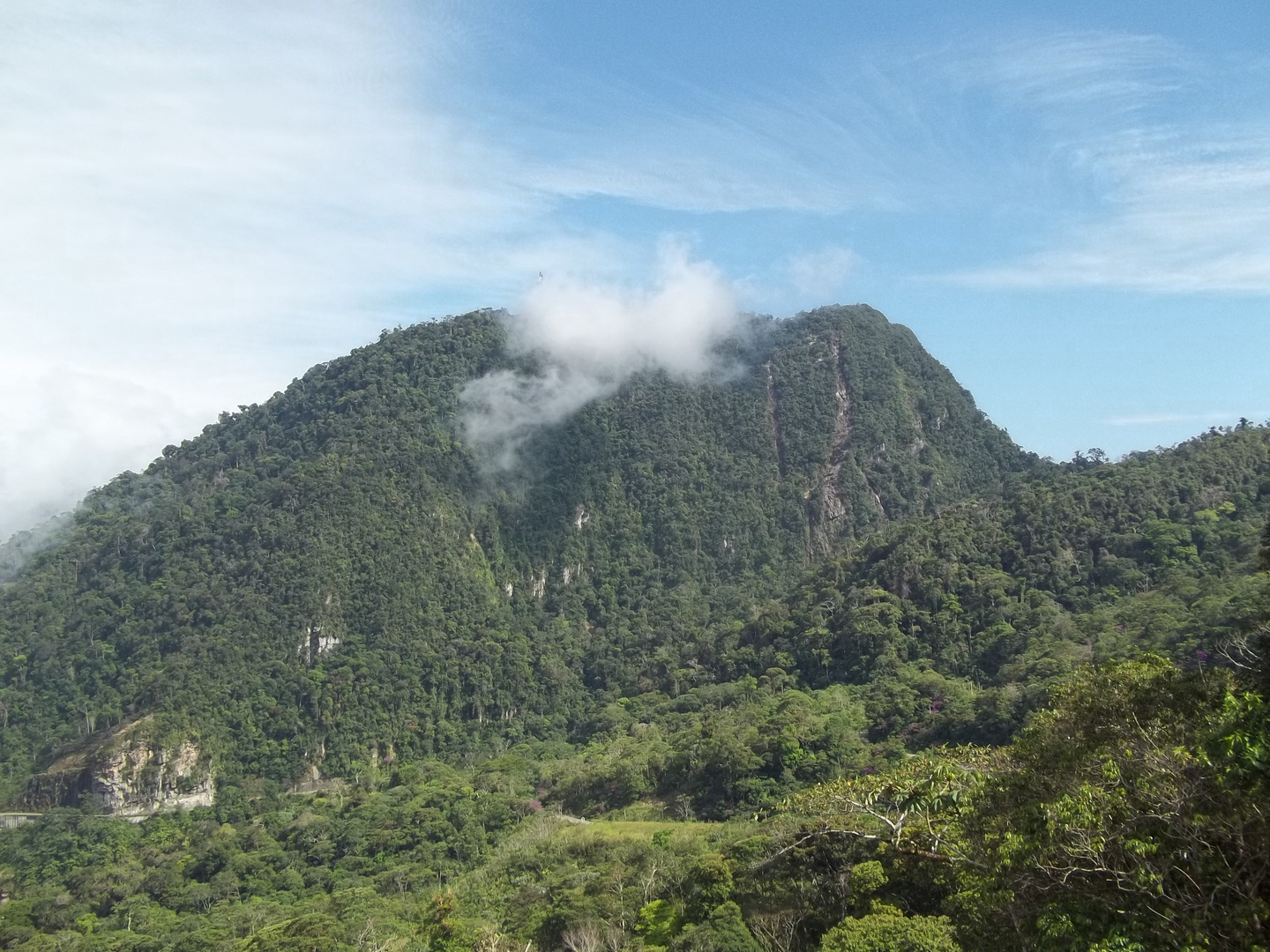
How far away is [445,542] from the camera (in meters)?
120

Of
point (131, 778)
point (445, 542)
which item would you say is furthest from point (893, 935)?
point (445, 542)

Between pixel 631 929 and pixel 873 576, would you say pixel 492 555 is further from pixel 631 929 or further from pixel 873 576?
pixel 631 929

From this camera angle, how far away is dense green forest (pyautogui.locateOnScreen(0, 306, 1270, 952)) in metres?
17.5

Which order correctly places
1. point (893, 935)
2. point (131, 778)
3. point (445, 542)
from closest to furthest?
point (893, 935) < point (131, 778) < point (445, 542)

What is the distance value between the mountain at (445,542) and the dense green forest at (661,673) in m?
0.53

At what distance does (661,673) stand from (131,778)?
50026 millimetres

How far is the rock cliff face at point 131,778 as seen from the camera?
8306 centimetres

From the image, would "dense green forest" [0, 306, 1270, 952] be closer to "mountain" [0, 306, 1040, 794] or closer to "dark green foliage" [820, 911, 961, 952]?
"dark green foliage" [820, 911, 961, 952]

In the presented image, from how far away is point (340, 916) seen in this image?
4650 centimetres

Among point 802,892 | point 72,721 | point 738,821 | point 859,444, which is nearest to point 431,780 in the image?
point 738,821

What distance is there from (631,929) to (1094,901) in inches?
1018

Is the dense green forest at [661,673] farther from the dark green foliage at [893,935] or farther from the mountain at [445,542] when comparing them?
the mountain at [445,542]

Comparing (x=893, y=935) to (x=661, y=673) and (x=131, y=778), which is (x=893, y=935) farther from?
(x=131, y=778)

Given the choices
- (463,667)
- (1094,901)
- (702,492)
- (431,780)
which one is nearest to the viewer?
(1094,901)
